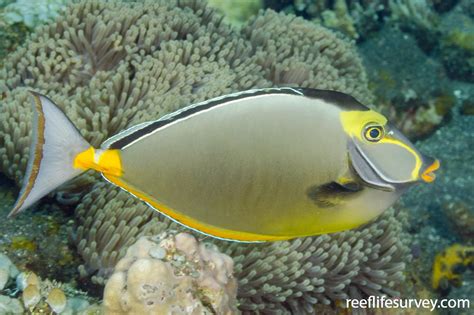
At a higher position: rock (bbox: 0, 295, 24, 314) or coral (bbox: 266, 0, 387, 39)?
rock (bbox: 0, 295, 24, 314)

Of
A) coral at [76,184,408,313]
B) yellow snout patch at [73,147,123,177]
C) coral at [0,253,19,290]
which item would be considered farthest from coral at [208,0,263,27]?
yellow snout patch at [73,147,123,177]

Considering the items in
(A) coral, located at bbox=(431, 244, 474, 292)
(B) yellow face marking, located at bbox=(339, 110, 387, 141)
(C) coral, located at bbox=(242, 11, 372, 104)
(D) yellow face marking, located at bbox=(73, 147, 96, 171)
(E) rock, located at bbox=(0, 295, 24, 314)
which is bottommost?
(A) coral, located at bbox=(431, 244, 474, 292)

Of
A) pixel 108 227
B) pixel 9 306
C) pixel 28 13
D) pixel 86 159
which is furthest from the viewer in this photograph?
pixel 28 13

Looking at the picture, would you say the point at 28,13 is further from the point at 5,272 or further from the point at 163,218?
the point at 5,272

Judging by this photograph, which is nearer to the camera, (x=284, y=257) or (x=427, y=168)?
(x=427, y=168)

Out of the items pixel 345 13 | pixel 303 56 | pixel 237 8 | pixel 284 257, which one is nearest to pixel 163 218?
pixel 284 257

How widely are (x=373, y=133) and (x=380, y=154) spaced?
8 cm

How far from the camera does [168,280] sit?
2078 millimetres

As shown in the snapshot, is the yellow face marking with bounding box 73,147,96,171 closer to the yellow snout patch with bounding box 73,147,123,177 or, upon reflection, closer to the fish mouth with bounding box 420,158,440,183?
the yellow snout patch with bounding box 73,147,123,177

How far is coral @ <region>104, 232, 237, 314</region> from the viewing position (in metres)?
2.04

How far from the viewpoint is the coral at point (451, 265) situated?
14.7ft

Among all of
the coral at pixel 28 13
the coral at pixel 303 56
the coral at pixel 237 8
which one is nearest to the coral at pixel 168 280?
the coral at pixel 303 56

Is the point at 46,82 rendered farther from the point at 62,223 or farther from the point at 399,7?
the point at 399,7

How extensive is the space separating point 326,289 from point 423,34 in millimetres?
5213
